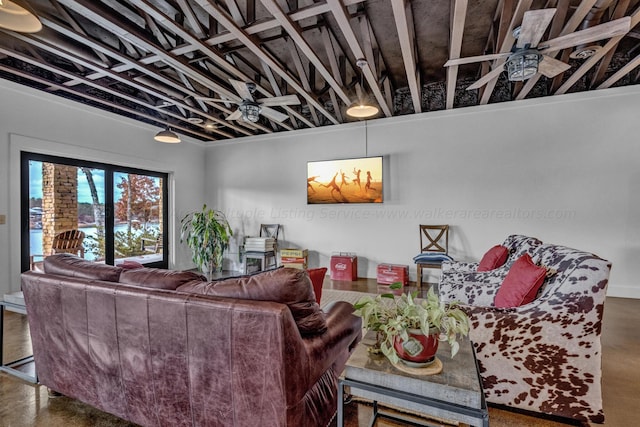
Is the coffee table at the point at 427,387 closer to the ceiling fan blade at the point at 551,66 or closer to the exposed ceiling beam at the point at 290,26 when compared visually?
the exposed ceiling beam at the point at 290,26

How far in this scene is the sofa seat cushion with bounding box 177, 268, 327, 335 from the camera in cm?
136

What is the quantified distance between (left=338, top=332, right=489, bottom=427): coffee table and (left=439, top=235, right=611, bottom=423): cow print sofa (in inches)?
22.9

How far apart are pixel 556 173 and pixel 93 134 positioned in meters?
7.11

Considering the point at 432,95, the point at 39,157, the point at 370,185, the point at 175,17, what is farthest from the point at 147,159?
the point at 432,95

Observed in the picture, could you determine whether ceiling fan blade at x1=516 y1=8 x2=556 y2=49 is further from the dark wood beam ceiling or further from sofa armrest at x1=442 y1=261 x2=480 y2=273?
sofa armrest at x1=442 y1=261 x2=480 y2=273

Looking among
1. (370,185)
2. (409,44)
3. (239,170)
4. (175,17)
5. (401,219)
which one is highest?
(175,17)

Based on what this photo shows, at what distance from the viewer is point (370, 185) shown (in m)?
5.27

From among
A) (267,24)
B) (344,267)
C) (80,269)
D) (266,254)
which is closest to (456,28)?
(267,24)

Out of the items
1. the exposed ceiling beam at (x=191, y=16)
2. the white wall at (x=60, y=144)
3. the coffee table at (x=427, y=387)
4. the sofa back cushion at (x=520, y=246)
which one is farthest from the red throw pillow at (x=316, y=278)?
the white wall at (x=60, y=144)

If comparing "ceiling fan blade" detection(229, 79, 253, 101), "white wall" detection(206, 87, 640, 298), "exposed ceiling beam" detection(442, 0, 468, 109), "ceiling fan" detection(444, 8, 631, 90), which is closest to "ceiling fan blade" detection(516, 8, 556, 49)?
"ceiling fan" detection(444, 8, 631, 90)

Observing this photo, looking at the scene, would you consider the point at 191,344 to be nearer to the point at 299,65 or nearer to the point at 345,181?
the point at 299,65

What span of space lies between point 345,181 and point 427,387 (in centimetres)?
447

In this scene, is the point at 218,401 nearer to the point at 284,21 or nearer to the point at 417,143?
the point at 284,21

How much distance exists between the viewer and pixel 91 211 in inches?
191
